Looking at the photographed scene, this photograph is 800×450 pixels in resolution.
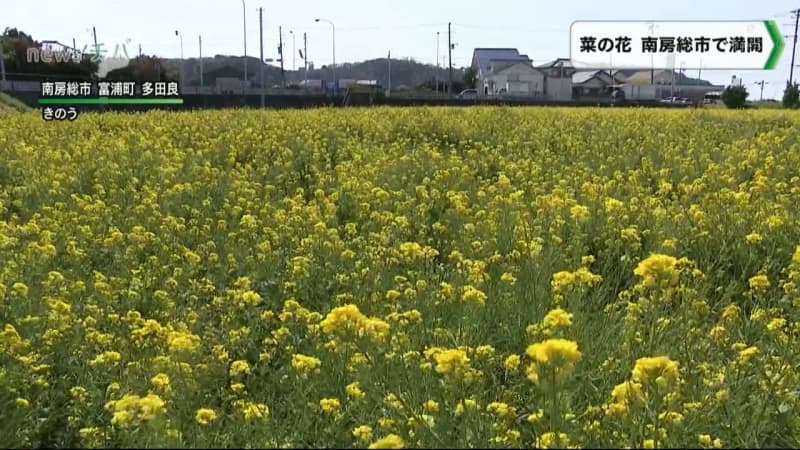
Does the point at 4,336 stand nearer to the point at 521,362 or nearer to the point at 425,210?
the point at 521,362

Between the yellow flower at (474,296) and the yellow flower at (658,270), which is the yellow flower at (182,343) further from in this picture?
the yellow flower at (658,270)

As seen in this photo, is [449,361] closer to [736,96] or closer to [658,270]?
[658,270]

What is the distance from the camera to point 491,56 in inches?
3177

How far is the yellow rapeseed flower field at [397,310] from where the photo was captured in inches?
76.4

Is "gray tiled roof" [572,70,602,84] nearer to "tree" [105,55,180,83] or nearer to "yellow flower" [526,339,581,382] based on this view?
"tree" [105,55,180,83]

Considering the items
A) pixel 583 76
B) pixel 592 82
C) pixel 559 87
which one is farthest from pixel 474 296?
pixel 583 76

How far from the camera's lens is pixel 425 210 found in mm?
5035

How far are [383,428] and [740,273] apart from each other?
2767mm

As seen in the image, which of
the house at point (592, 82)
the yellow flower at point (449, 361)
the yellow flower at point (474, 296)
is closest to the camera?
the yellow flower at point (449, 361)

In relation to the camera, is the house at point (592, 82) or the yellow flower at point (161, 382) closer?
the yellow flower at point (161, 382)
